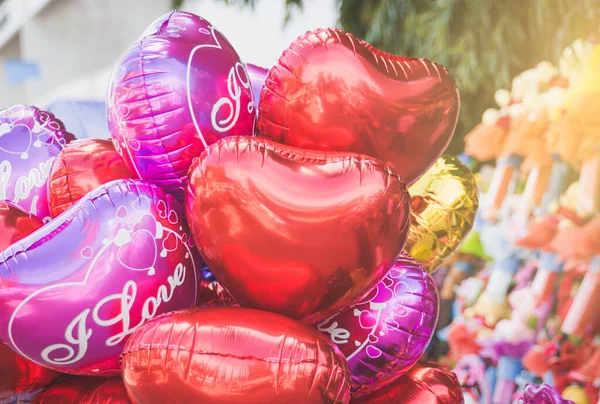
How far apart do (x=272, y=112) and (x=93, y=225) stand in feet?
0.94

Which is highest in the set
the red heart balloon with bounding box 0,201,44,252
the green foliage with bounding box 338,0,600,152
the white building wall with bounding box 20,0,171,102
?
the green foliage with bounding box 338,0,600,152

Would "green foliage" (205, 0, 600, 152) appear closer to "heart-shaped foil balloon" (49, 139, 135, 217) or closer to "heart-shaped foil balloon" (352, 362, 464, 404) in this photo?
"heart-shaped foil balloon" (352, 362, 464, 404)

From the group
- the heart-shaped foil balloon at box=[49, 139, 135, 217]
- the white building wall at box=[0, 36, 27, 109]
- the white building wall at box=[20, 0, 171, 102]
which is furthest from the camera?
the white building wall at box=[0, 36, 27, 109]

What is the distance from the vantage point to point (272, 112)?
2.88 ft

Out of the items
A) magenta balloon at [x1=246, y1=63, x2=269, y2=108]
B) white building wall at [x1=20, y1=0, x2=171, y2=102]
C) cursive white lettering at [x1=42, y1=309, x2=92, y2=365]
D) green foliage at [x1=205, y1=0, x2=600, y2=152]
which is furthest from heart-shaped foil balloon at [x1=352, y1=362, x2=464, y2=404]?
white building wall at [x1=20, y1=0, x2=171, y2=102]

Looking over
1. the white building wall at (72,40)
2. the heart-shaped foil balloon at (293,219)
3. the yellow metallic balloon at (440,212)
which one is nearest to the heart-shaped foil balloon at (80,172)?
the heart-shaped foil balloon at (293,219)

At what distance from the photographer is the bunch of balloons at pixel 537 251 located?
1676mm

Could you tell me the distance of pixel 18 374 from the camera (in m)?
0.93

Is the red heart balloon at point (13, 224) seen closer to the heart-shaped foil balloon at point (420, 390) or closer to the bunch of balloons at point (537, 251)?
the heart-shaped foil balloon at point (420, 390)

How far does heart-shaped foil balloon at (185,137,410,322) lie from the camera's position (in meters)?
0.75

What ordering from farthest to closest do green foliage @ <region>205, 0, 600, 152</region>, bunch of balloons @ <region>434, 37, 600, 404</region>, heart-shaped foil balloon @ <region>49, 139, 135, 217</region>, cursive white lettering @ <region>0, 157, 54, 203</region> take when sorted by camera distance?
green foliage @ <region>205, 0, 600, 152</region> → bunch of balloons @ <region>434, 37, 600, 404</region> → cursive white lettering @ <region>0, 157, 54, 203</region> → heart-shaped foil balloon @ <region>49, 139, 135, 217</region>

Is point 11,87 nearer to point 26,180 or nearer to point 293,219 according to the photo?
point 26,180

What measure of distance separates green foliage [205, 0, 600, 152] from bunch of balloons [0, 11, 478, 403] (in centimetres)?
160

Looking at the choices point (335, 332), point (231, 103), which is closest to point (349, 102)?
point (231, 103)
